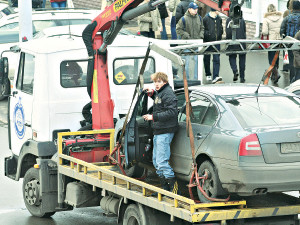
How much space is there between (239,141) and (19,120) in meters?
5.12

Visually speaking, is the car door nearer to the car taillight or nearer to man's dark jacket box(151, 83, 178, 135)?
man's dark jacket box(151, 83, 178, 135)

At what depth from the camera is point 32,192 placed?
13.0 metres

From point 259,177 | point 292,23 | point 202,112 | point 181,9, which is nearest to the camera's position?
point 259,177

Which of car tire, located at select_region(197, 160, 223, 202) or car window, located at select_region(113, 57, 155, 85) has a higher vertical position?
car window, located at select_region(113, 57, 155, 85)

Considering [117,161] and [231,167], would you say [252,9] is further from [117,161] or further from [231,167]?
[231,167]

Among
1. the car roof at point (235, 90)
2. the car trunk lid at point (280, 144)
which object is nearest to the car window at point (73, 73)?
the car roof at point (235, 90)

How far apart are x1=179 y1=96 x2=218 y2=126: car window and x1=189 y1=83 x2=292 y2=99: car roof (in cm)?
12

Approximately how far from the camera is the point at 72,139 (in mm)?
12125

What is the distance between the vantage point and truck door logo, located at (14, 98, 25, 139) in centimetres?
1334

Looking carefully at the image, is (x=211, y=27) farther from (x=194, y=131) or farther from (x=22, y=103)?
(x=194, y=131)

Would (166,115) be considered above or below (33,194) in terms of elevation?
above

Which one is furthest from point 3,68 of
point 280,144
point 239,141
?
point 280,144

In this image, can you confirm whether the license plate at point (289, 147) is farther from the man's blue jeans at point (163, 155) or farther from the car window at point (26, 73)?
the car window at point (26, 73)

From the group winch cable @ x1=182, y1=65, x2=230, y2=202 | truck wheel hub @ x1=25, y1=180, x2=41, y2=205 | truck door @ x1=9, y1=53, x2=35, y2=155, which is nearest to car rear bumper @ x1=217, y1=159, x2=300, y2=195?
winch cable @ x1=182, y1=65, x2=230, y2=202
